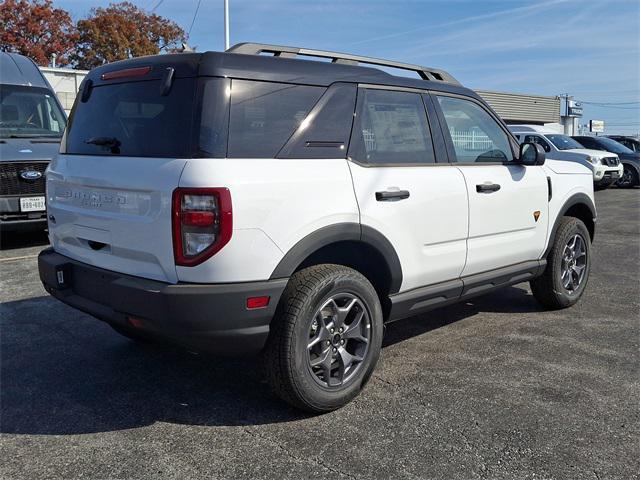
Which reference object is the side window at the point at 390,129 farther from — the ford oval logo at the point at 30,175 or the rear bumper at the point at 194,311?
the ford oval logo at the point at 30,175

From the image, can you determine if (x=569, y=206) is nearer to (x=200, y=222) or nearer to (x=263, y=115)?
(x=263, y=115)

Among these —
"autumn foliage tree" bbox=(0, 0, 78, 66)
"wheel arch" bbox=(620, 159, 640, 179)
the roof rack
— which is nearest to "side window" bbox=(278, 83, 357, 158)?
the roof rack

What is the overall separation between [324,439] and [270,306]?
0.74 meters

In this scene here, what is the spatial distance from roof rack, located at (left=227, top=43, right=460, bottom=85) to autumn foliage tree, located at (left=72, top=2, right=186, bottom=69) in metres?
33.8

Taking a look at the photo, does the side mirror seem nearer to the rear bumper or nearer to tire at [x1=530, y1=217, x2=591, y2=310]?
tire at [x1=530, y1=217, x2=591, y2=310]

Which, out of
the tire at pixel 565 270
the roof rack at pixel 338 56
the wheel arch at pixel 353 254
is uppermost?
the roof rack at pixel 338 56

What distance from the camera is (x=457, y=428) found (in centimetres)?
316

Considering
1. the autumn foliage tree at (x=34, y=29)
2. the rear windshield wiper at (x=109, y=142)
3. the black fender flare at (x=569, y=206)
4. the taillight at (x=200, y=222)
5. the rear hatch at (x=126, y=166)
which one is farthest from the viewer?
the autumn foliage tree at (x=34, y=29)

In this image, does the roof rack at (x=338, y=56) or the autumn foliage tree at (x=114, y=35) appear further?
the autumn foliage tree at (x=114, y=35)

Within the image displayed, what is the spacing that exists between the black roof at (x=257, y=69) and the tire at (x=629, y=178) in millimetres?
18293

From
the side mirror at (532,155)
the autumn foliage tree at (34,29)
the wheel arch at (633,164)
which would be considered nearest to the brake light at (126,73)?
the side mirror at (532,155)

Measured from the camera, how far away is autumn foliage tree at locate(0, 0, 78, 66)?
32375 millimetres

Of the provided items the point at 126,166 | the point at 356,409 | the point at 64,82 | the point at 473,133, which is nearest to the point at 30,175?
the point at 126,166

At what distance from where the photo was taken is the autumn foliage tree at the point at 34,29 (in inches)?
1275
